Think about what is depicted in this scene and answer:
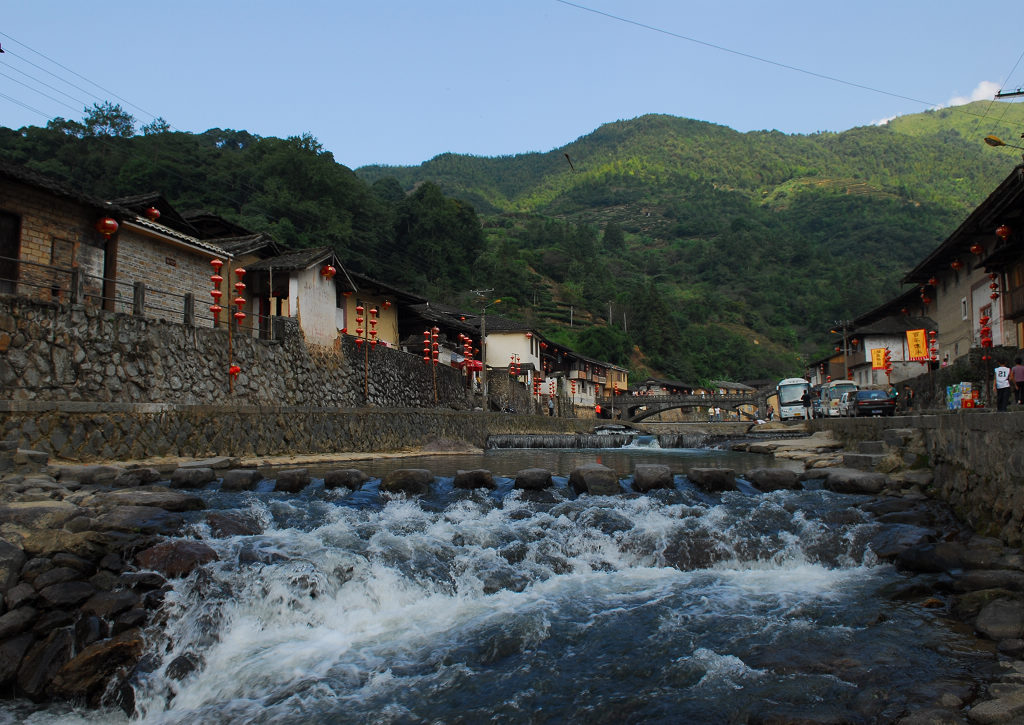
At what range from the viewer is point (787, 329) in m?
116

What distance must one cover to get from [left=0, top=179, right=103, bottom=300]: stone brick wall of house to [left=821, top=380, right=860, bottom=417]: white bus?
35061 mm

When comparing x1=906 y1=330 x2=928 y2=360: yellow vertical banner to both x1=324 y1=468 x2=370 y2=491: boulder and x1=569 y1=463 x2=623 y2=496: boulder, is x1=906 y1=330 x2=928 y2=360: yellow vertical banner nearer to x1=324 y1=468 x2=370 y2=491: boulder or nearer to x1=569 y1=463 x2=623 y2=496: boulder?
x1=569 y1=463 x2=623 y2=496: boulder

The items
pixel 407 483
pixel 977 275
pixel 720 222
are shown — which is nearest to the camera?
pixel 407 483

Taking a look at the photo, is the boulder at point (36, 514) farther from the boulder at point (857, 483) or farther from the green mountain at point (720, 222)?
the green mountain at point (720, 222)

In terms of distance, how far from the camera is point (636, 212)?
6216 inches

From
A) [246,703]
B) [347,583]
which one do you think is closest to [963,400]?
A: [347,583]

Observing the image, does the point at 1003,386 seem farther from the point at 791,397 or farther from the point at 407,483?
the point at 791,397

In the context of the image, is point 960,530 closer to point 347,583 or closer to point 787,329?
point 347,583

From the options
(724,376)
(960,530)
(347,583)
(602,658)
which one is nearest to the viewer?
(602,658)

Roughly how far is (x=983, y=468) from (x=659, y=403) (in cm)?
6126

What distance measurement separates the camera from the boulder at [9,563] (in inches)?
255

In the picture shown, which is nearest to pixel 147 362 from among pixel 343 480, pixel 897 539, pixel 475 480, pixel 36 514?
pixel 343 480

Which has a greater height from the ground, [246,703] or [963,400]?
[963,400]

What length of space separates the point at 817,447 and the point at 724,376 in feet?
277
